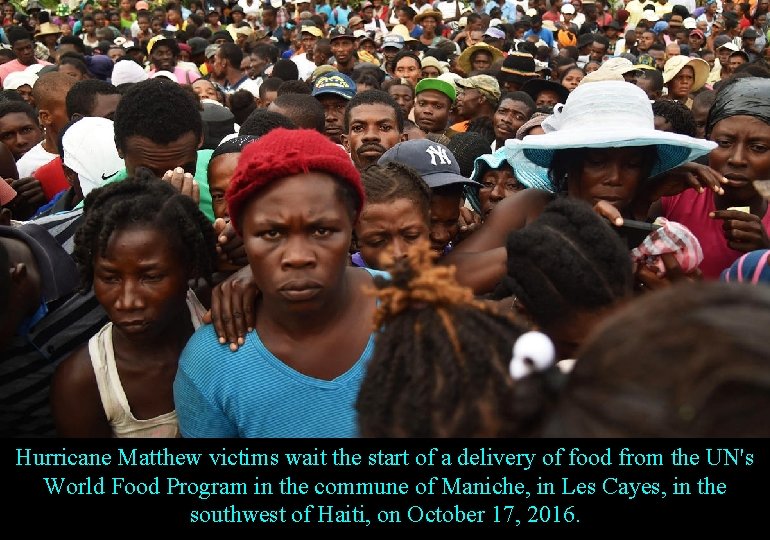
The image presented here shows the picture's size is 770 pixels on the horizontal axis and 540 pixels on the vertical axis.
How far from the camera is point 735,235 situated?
2.40 meters

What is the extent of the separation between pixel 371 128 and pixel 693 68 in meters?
5.28

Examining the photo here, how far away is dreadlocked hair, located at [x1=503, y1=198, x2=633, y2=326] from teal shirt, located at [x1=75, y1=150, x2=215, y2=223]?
1.54 m

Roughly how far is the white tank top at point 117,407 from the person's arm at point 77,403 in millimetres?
19

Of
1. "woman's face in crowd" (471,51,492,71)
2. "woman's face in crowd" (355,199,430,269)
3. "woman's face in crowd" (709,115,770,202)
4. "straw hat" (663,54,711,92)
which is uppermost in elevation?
"woman's face in crowd" (471,51,492,71)

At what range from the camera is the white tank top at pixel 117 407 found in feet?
6.86

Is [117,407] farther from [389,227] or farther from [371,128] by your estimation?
[371,128]

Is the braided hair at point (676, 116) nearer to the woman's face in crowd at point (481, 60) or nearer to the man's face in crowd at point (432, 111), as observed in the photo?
the man's face in crowd at point (432, 111)

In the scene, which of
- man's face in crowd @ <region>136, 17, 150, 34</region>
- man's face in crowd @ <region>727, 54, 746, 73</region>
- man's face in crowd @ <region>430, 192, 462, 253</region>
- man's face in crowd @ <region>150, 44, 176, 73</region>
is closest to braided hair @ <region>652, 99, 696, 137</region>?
man's face in crowd @ <region>430, 192, 462, 253</region>

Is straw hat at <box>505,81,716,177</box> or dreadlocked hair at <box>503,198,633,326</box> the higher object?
straw hat at <box>505,81,716,177</box>

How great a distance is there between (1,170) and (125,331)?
2.64 m

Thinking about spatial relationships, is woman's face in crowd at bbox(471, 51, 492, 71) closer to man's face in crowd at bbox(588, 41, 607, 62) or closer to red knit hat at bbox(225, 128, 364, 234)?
man's face in crowd at bbox(588, 41, 607, 62)

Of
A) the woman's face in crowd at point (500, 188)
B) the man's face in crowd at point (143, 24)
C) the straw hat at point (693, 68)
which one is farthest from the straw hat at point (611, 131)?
the man's face in crowd at point (143, 24)

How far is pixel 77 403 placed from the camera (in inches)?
81.6

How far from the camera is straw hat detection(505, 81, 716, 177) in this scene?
7.89 ft
